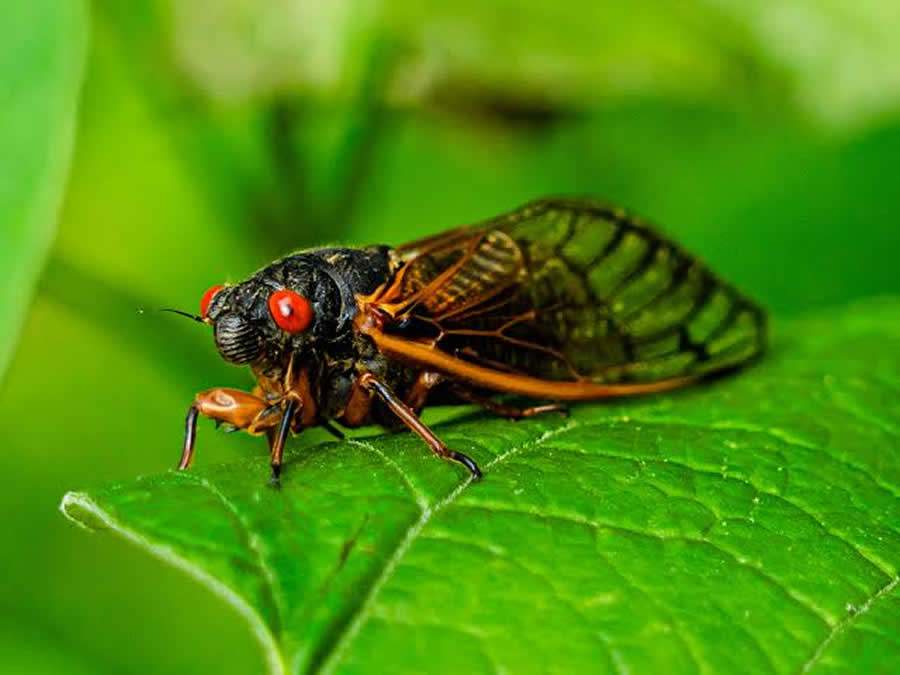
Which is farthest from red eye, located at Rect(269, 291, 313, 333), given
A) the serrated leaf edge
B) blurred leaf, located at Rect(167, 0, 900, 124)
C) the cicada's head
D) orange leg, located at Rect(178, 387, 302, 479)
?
blurred leaf, located at Rect(167, 0, 900, 124)

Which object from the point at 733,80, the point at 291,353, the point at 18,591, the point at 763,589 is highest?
the point at 733,80

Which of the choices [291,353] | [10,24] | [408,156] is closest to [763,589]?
[291,353]

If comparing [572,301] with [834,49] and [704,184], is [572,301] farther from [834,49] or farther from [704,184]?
[834,49]

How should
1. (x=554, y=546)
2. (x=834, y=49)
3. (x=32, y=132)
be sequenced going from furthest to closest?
(x=834, y=49) → (x=32, y=132) → (x=554, y=546)

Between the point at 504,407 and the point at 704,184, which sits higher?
the point at 704,184

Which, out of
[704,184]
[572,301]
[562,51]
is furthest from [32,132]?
[704,184]

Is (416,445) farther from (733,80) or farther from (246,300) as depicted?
(733,80)

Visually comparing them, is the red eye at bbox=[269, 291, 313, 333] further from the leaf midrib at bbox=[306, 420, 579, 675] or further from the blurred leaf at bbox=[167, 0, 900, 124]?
the blurred leaf at bbox=[167, 0, 900, 124]
